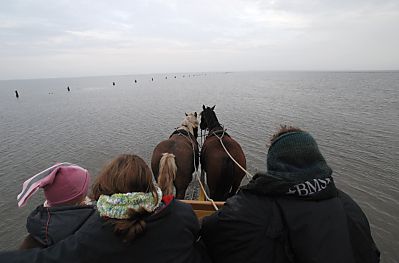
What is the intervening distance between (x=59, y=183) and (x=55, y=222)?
37 centimetres

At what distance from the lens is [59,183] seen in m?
1.99

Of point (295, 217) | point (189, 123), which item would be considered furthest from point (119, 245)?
point (189, 123)

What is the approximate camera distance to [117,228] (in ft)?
4.72

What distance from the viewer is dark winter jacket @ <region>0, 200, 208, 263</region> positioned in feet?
4.87

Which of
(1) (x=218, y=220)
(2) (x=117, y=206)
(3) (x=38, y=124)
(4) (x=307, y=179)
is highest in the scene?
(4) (x=307, y=179)

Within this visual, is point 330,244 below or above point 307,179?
below

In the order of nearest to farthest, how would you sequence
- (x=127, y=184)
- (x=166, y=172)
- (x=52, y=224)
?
1. (x=127, y=184)
2. (x=52, y=224)
3. (x=166, y=172)

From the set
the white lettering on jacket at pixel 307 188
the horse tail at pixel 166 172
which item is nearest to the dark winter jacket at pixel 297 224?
the white lettering on jacket at pixel 307 188

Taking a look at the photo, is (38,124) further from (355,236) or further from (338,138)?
(355,236)

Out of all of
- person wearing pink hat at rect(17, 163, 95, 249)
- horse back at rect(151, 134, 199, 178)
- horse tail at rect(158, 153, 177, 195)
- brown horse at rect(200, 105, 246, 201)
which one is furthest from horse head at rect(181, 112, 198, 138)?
person wearing pink hat at rect(17, 163, 95, 249)

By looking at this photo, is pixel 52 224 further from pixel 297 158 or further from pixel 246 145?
pixel 246 145

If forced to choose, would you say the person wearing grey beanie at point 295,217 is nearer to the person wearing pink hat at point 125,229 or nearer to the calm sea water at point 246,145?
the person wearing pink hat at point 125,229

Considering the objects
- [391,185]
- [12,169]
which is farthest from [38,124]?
[391,185]

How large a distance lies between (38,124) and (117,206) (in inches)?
834
